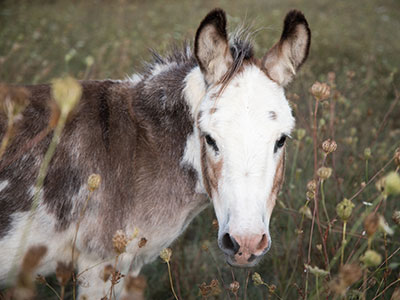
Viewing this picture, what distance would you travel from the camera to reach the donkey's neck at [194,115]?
236 centimetres

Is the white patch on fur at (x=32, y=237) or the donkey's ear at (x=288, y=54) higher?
the donkey's ear at (x=288, y=54)

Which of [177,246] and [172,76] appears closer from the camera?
[172,76]

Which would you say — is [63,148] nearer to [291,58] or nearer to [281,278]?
[291,58]

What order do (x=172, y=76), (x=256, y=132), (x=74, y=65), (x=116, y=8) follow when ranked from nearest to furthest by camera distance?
(x=256, y=132)
(x=172, y=76)
(x=74, y=65)
(x=116, y=8)

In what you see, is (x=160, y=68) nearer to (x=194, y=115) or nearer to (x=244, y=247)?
(x=194, y=115)

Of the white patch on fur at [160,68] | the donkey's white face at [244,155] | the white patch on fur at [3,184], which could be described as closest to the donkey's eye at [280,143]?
the donkey's white face at [244,155]

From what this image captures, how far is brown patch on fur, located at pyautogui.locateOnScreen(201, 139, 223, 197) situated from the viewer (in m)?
2.03

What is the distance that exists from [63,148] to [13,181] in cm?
34

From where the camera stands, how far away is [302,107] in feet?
18.2

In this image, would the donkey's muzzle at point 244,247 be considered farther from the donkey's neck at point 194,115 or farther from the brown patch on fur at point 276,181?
the donkey's neck at point 194,115

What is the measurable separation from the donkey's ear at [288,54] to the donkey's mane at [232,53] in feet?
0.48

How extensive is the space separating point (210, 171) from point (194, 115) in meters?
0.43

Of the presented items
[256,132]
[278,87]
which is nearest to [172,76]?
[278,87]

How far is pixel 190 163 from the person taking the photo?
2.42 m
